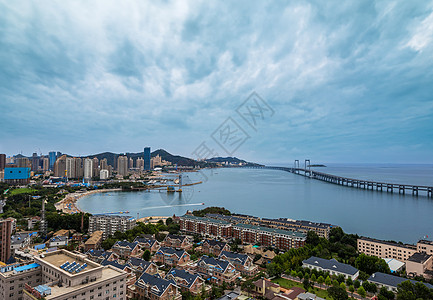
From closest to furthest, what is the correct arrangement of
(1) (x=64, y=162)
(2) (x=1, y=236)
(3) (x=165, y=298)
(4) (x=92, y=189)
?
(3) (x=165, y=298), (2) (x=1, y=236), (4) (x=92, y=189), (1) (x=64, y=162)

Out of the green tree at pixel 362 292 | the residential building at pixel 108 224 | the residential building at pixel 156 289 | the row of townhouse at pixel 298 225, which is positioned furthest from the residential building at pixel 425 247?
the residential building at pixel 108 224

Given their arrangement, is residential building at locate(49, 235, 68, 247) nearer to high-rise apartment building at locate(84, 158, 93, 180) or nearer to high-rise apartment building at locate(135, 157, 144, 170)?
high-rise apartment building at locate(84, 158, 93, 180)

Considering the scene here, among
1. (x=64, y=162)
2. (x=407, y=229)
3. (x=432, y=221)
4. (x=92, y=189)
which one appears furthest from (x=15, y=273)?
(x=64, y=162)

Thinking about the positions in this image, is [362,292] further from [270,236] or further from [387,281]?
[270,236]

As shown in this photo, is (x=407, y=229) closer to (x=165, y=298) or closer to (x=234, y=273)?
(x=234, y=273)

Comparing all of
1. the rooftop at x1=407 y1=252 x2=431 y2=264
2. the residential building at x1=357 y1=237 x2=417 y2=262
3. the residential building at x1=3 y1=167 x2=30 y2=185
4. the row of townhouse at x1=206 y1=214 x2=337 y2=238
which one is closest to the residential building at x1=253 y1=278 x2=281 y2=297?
the rooftop at x1=407 y1=252 x2=431 y2=264

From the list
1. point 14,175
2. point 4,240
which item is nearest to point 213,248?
point 4,240
